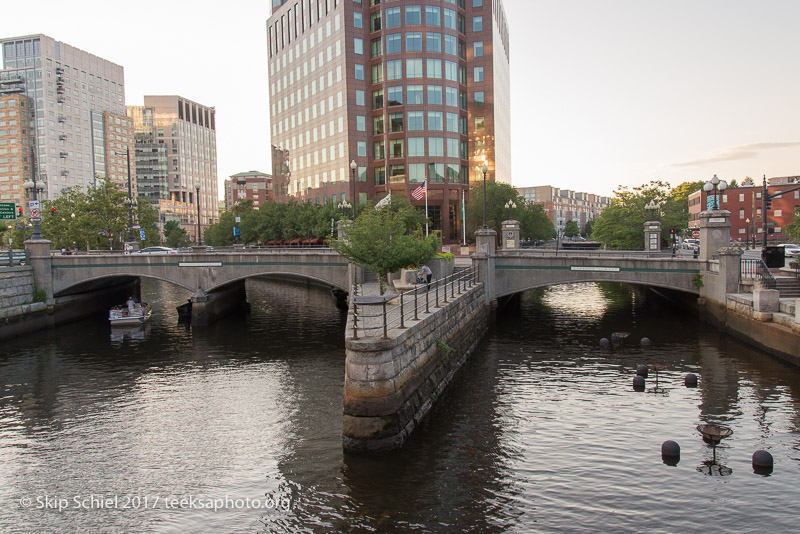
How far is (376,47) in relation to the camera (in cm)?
7738

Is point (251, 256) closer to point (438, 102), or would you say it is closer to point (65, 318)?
point (65, 318)

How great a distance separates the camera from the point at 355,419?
1542 centimetres

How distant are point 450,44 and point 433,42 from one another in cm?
258

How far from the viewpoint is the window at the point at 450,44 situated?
246 ft

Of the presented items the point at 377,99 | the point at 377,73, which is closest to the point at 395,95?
the point at 377,99

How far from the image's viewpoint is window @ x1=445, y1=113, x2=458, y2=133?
250 ft

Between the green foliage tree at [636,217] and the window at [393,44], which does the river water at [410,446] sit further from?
the window at [393,44]

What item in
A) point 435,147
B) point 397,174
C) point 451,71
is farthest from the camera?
point 397,174

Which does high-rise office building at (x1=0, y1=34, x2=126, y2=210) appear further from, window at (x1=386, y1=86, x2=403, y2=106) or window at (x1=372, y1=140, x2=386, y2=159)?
window at (x1=386, y1=86, x2=403, y2=106)

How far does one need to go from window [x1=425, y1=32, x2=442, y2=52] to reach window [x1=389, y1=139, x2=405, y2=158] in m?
12.2

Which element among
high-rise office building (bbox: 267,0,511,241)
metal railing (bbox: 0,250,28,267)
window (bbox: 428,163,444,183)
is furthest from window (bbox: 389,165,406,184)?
metal railing (bbox: 0,250,28,267)

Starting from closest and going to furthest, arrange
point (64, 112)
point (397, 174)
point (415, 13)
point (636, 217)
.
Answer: point (636, 217)
point (415, 13)
point (397, 174)
point (64, 112)

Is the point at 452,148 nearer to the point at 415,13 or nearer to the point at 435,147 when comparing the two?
the point at 435,147

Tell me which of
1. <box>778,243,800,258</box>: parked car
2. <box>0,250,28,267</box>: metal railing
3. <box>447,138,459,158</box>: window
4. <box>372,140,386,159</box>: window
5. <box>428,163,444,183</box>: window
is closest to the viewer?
<box>778,243,800,258</box>: parked car
